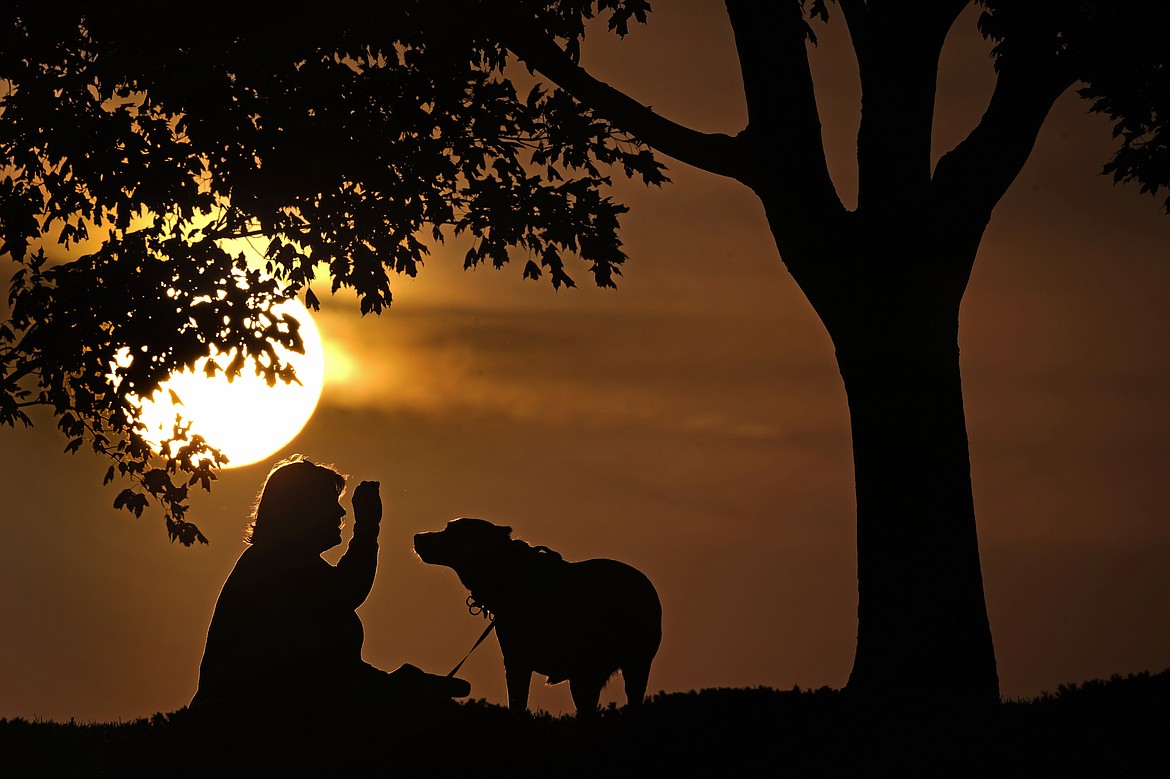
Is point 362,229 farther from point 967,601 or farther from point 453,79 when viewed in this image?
point 967,601

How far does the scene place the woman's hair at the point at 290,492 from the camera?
8773 mm

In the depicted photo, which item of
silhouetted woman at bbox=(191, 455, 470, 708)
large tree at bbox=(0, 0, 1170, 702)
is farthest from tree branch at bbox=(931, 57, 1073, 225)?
silhouetted woman at bbox=(191, 455, 470, 708)

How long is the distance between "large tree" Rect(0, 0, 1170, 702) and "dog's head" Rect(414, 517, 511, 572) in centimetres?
289

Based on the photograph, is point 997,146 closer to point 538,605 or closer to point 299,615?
point 538,605

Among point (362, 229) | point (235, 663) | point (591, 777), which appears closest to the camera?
point (235, 663)

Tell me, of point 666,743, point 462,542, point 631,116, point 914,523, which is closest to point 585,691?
point 462,542

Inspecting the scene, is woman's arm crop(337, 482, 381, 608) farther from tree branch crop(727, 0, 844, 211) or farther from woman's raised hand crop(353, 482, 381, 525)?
tree branch crop(727, 0, 844, 211)

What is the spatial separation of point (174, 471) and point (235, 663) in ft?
30.9

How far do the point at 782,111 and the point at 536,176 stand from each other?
3.41 meters

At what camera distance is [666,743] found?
10.4m

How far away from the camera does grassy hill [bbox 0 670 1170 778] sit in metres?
9.23

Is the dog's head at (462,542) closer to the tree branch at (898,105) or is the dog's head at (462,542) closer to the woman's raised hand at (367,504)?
the woman's raised hand at (367,504)

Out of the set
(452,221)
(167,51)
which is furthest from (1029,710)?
(167,51)

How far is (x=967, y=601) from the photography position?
1209 cm
